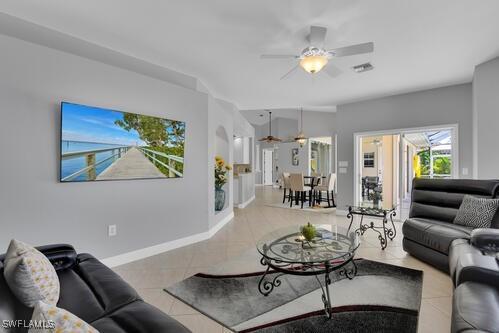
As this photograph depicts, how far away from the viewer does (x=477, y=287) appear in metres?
1.58

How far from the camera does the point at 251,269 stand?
297cm

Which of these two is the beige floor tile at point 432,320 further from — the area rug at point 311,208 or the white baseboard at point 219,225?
the area rug at point 311,208

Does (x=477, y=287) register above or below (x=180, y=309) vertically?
above

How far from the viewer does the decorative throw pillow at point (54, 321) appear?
0.77 metres

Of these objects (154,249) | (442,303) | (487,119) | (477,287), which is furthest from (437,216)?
(154,249)

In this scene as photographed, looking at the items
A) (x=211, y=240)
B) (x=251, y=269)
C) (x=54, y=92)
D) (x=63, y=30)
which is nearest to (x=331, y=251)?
(x=251, y=269)

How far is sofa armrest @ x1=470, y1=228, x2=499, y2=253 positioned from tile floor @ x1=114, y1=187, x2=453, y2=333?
1.75ft

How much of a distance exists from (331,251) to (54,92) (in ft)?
10.8

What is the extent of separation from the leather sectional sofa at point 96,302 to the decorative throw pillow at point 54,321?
0.40 m

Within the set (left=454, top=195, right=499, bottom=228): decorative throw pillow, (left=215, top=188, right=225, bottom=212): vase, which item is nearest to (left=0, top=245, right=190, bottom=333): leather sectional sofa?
(left=215, top=188, right=225, bottom=212): vase

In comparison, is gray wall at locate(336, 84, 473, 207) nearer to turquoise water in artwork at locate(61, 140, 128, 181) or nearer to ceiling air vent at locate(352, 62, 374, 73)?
ceiling air vent at locate(352, 62, 374, 73)

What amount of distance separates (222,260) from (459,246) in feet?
8.58

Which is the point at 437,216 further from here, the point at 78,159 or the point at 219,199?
the point at 78,159

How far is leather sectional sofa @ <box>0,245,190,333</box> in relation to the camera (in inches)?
46.3
